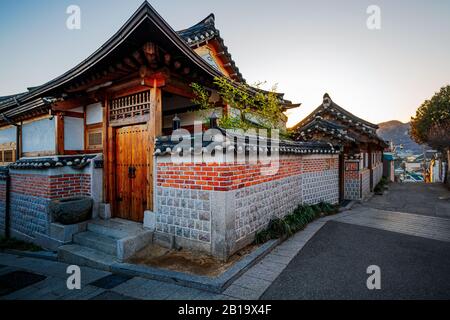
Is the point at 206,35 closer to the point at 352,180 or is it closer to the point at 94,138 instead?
the point at 94,138

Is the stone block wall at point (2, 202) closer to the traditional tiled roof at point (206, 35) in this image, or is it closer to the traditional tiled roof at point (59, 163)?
the traditional tiled roof at point (59, 163)

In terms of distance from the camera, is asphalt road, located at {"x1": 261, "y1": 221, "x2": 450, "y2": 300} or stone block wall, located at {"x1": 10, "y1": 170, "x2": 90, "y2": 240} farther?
stone block wall, located at {"x1": 10, "y1": 170, "x2": 90, "y2": 240}

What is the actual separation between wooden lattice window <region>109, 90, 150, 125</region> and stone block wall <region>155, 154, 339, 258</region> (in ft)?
5.01

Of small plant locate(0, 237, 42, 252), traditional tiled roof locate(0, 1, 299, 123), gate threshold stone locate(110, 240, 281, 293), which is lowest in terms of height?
small plant locate(0, 237, 42, 252)

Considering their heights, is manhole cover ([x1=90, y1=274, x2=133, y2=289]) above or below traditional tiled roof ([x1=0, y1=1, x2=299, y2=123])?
below

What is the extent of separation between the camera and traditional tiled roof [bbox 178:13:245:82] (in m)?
10.0

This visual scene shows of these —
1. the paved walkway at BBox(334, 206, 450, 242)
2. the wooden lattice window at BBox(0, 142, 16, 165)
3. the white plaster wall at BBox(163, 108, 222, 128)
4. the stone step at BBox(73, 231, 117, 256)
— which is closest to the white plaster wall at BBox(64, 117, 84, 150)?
the stone step at BBox(73, 231, 117, 256)

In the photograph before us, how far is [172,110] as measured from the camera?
28.1 ft

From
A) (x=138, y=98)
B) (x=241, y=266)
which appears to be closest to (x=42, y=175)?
(x=138, y=98)

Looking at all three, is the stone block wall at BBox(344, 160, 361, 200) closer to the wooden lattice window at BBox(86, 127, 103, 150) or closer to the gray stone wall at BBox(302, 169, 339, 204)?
the gray stone wall at BBox(302, 169, 339, 204)

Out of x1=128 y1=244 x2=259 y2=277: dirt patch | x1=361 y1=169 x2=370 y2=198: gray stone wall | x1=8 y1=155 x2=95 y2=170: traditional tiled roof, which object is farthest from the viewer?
x1=361 y1=169 x2=370 y2=198: gray stone wall

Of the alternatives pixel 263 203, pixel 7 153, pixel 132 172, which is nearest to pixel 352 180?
pixel 263 203

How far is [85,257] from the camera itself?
495cm
